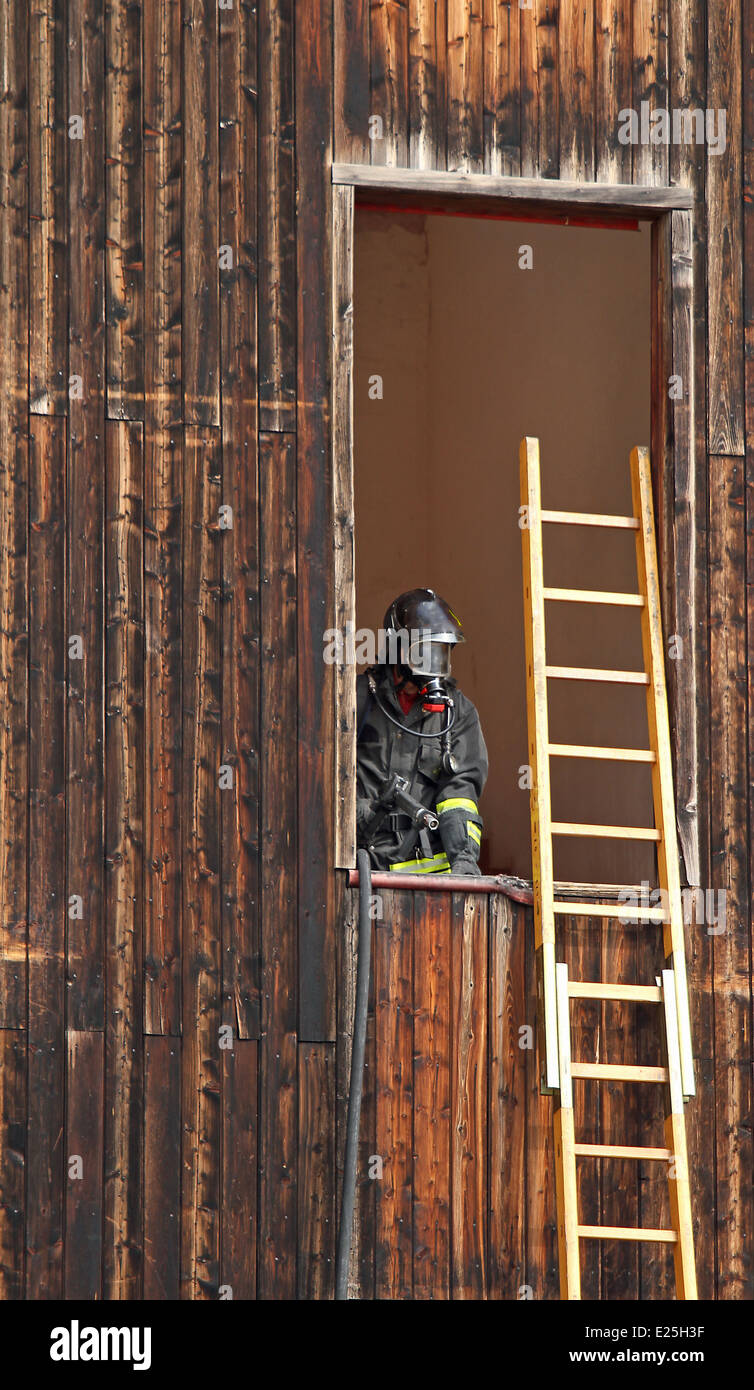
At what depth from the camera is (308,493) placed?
22.6 ft

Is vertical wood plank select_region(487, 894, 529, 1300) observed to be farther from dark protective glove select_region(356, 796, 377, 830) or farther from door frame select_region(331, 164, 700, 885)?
dark protective glove select_region(356, 796, 377, 830)

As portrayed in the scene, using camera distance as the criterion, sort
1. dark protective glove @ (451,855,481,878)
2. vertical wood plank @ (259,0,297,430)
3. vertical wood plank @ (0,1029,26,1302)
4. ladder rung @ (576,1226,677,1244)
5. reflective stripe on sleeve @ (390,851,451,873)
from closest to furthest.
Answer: ladder rung @ (576,1226,677,1244) < vertical wood plank @ (0,1029,26,1302) < vertical wood plank @ (259,0,297,430) < dark protective glove @ (451,855,481,878) < reflective stripe on sleeve @ (390,851,451,873)

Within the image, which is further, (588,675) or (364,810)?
(364,810)

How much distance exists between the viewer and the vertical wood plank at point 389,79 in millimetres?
7082

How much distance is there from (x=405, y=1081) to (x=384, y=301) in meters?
7.85

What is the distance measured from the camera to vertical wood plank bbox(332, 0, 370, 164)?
7035 millimetres

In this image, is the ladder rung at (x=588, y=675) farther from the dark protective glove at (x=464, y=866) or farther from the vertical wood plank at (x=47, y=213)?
the vertical wood plank at (x=47, y=213)

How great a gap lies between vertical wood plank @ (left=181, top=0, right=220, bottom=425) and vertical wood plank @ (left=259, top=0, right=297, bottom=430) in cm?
18

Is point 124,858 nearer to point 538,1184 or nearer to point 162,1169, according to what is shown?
point 162,1169

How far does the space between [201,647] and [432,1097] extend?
183 centimetres

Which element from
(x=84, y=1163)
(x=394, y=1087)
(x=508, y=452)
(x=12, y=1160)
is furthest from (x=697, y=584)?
(x=508, y=452)

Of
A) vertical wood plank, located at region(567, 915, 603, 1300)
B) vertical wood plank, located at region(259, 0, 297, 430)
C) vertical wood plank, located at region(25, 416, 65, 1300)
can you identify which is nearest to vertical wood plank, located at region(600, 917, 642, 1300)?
vertical wood plank, located at region(567, 915, 603, 1300)

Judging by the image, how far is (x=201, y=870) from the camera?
666cm
